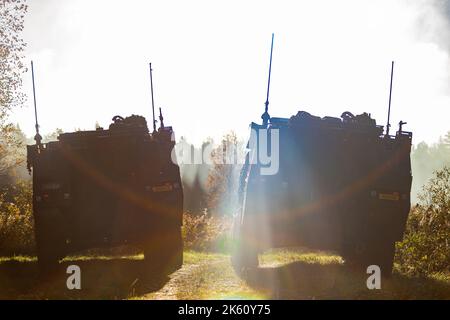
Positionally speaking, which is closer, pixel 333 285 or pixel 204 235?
pixel 333 285

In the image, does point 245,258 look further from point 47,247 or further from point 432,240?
point 432,240

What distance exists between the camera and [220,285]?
8.16 metres

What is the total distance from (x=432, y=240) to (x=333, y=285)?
6239mm

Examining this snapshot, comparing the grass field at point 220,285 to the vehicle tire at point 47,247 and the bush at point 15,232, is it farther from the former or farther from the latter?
the bush at point 15,232

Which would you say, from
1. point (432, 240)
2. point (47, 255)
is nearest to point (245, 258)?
point (47, 255)

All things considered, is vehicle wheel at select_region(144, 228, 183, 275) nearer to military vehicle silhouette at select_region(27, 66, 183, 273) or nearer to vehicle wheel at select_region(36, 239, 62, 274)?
military vehicle silhouette at select_region(27, 66, 183, 273)

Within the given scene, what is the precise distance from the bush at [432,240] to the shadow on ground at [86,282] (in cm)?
643

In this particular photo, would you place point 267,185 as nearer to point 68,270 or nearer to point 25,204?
point 68,270

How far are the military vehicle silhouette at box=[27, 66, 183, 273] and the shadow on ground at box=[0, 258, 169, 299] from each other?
60cm

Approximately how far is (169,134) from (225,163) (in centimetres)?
4162

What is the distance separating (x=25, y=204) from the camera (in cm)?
1877

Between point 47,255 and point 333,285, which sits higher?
point 47,255

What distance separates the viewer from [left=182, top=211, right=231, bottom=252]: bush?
17594 mm

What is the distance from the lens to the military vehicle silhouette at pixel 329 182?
8258 mm
